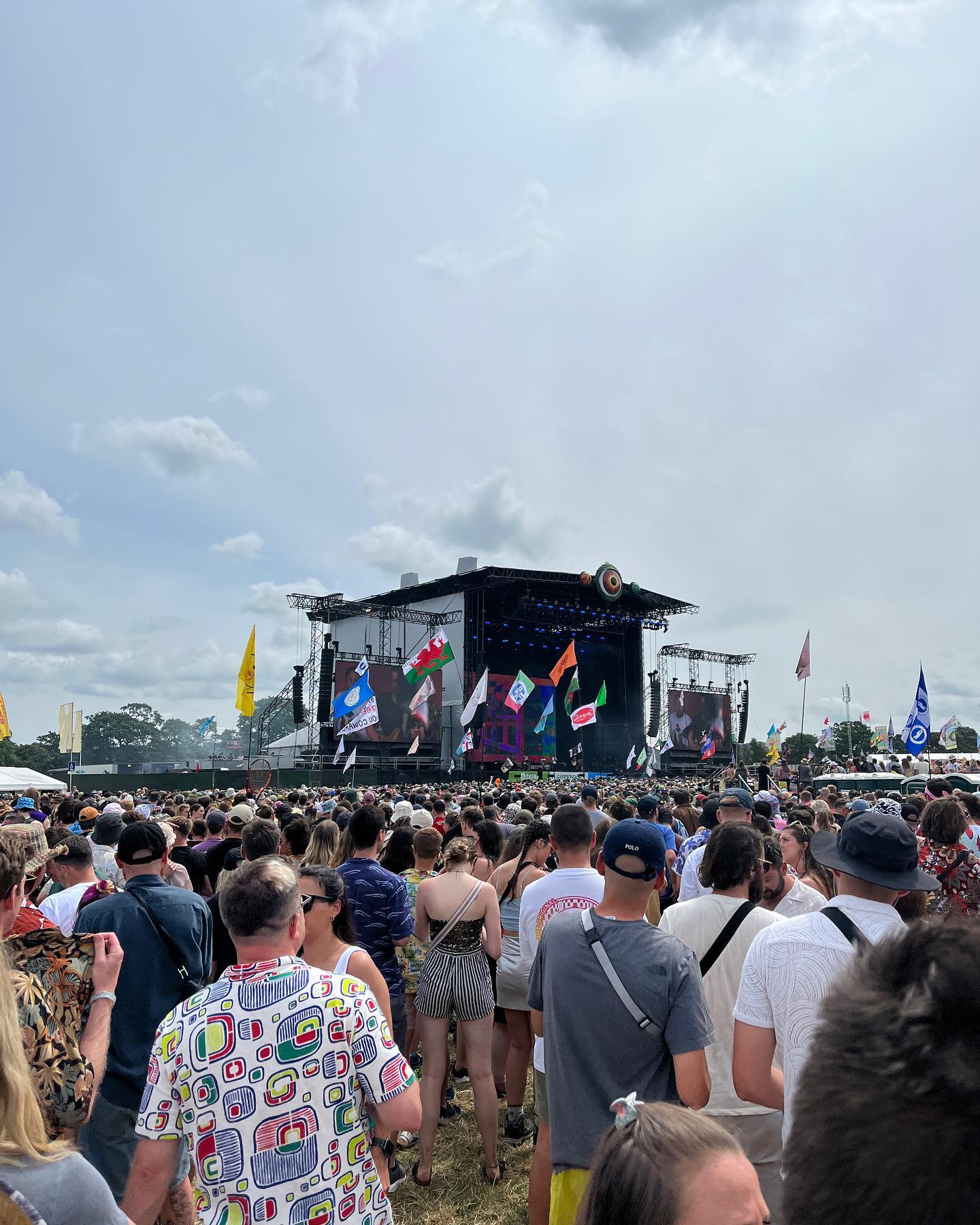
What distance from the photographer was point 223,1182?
2.26 meters

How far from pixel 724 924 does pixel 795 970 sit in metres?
0.72

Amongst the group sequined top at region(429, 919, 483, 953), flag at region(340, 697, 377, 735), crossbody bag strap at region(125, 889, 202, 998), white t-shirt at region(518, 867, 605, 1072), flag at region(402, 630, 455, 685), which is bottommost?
sequined top at region(429, 919, 483, 953)

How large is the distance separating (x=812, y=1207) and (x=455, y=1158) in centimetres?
521

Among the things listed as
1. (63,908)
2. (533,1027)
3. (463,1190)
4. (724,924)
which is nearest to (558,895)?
(533,1027)

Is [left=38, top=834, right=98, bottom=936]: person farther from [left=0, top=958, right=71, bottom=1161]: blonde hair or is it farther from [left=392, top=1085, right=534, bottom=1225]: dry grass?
[left=0, top=958, right=71, bottom=1161]: blonde hair

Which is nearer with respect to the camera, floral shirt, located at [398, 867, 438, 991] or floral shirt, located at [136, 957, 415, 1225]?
floral shirt, located at [136, 957, 415, 1225]

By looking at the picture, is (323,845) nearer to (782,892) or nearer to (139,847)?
(139,847)

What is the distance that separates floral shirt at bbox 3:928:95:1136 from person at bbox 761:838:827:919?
314 centimetres

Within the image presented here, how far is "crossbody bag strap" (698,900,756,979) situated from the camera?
10.7ft

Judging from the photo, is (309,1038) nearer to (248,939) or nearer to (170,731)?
(248,939)

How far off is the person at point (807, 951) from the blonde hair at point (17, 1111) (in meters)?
1.95

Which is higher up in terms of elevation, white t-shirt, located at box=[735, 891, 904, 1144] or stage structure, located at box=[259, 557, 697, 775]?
stage structure, located at box=[259, 557, 697, 775]

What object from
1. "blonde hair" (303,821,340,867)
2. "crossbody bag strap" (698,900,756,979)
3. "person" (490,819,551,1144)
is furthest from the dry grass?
"crossbody bag strap" (698,900,756,979)

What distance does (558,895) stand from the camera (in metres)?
4.02
